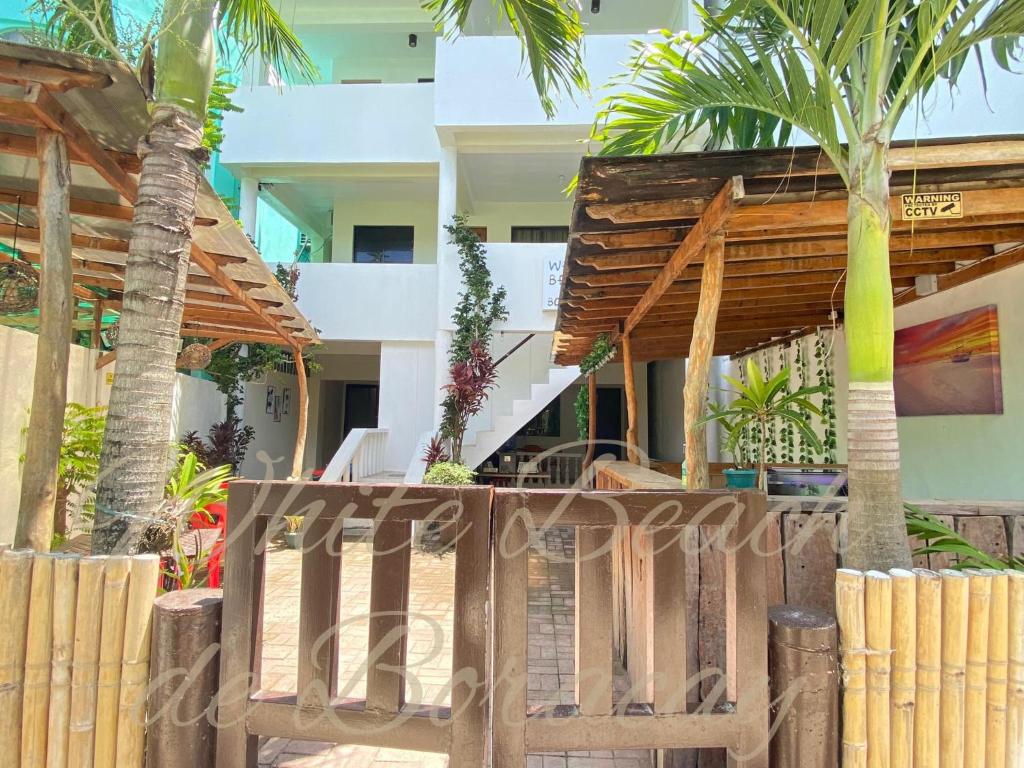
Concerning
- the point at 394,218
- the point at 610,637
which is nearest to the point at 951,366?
the point at 610,637

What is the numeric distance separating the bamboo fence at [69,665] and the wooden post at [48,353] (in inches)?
18.4

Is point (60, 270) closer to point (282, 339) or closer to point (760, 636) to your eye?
point (760, 636)

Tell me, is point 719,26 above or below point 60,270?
above

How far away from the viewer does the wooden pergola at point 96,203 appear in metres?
2.29

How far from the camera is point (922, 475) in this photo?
4.74 metres

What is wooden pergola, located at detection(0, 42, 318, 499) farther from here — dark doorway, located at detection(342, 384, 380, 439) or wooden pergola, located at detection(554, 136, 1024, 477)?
dark doorway, located at detection(342, 384, 380, 439)

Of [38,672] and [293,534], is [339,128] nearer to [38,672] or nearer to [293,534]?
[293,534]

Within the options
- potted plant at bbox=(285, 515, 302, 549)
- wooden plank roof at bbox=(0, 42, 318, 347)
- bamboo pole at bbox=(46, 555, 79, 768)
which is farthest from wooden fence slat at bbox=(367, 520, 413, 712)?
potted plant at bbox=(285, 515, 302, 549)

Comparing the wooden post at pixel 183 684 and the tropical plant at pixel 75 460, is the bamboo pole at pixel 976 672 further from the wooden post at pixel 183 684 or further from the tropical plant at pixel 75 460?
the tropical plant at pixel 75 460

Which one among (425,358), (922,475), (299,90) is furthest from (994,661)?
(299,90)

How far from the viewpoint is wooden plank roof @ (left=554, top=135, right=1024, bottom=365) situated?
239 centimetres

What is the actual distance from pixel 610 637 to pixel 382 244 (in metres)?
10.4

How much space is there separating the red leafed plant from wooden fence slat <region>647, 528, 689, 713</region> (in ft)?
19.4

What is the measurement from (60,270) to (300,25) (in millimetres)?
10659
